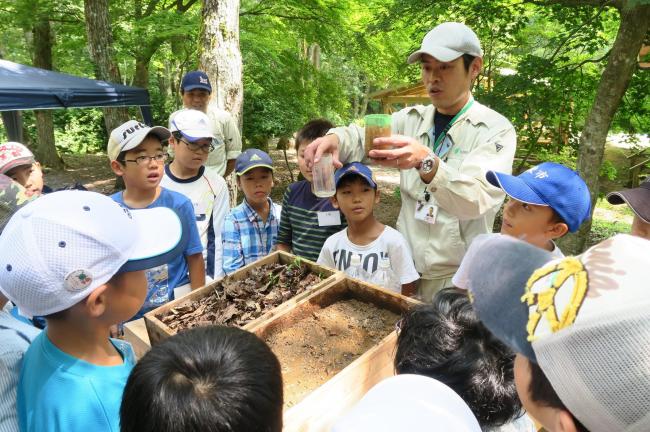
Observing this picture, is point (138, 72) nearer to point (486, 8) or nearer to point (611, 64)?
point (486, 8)

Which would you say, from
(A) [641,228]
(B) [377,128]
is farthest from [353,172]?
(A) [641,228]

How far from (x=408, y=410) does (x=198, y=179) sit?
116 inches

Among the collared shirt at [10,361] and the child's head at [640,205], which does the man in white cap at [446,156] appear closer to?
the child's head at [640,205]

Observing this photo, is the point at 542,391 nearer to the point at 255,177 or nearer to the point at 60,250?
the point at 60,250

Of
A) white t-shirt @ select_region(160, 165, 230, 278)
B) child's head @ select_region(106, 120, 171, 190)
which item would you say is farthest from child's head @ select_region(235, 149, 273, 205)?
child's head @ select_region(106, 120, 171, 190)

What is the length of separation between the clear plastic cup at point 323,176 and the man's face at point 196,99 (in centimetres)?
301

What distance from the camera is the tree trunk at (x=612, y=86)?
15.4ft

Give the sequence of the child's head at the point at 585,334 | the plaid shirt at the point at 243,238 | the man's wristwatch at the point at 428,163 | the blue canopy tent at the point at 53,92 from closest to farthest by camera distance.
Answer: the child's head at the point at 585,334, the man's wristwatch at the point at 428,163, the plaid shirt at the point at 243,238, the blue canopy tent at the point at 53,92

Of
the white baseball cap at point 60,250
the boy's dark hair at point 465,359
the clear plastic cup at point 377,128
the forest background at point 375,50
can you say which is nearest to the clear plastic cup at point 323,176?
the clear plastic cup at point 377,128

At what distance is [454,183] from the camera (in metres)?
2.06

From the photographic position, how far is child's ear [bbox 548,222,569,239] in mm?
2139

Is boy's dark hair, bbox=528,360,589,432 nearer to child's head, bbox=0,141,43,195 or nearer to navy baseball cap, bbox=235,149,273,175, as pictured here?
navy baseball cap, bbox=235,149,273,175

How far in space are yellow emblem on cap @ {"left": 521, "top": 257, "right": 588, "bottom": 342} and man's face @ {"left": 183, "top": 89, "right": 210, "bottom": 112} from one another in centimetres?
471

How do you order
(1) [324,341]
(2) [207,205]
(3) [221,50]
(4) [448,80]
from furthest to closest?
(3) [221,50], (2) [207,205], (4) [448,80], (1) [324,341]
